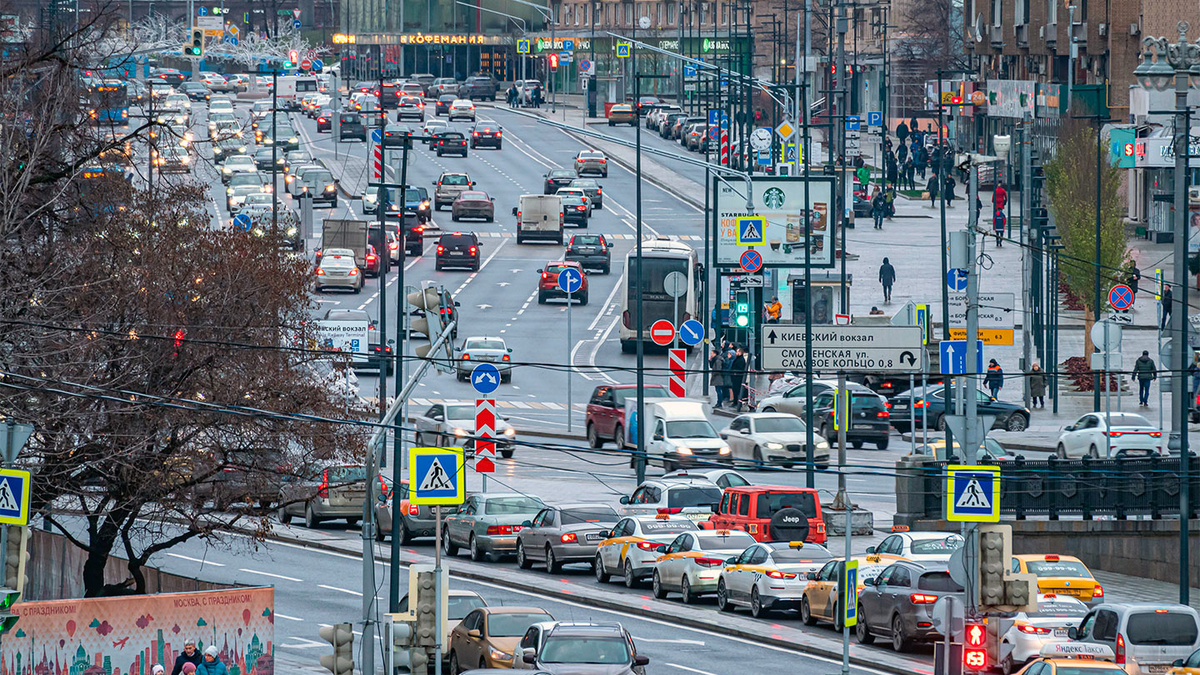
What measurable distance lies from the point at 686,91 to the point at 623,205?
197 ft

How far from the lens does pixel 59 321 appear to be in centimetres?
2775

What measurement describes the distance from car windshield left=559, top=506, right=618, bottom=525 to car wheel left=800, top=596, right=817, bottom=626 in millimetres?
6146

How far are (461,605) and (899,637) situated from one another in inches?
242

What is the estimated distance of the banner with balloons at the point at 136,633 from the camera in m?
23.8

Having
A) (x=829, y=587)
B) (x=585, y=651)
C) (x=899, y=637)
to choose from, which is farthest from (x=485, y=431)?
(x=585, y=651)

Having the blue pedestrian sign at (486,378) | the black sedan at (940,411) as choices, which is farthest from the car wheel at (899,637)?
the black sedan at (940,411)

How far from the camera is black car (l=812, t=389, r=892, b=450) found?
49.8 metres

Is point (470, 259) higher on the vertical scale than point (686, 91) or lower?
lower

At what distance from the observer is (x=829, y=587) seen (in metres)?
30.5

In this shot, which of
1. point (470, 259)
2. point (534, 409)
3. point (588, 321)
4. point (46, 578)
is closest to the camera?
point (46, 578)

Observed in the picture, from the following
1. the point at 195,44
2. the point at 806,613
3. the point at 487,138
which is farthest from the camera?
the point at 487,138

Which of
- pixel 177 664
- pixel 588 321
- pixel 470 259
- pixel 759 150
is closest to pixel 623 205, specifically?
pixel 759 150

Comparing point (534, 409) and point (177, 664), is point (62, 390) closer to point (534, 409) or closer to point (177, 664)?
point (177, 664)

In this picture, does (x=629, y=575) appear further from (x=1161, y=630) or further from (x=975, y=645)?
(x=975, y=645)
